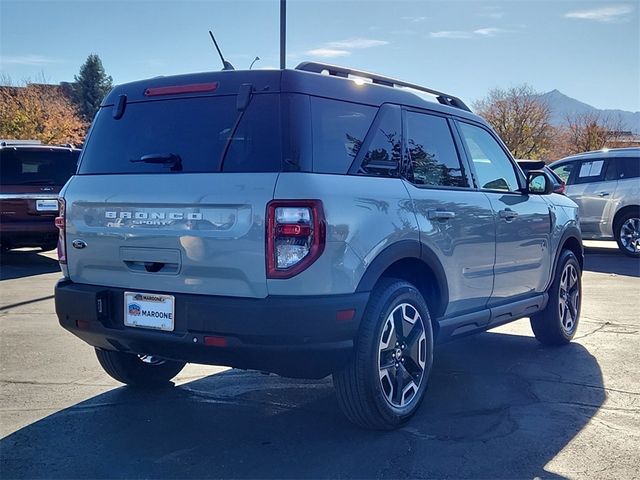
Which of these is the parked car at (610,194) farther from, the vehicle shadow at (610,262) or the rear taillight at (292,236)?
the rear taillight at (292,236)

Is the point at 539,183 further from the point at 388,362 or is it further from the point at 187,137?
the point at 187,137

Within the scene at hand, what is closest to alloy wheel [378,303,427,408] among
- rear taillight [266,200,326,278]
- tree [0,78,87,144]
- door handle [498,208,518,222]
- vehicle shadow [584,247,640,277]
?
rear taillight [266,200,326,278]

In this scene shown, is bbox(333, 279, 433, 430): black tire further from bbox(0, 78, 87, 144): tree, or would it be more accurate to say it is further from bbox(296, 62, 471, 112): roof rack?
bbox(0, 78, 87, 144): tree

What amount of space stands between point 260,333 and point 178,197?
32.9 inches

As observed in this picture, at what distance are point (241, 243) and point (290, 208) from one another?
297mm

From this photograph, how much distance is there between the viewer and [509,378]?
16.7ft

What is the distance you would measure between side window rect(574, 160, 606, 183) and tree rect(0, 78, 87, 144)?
23.4 meters

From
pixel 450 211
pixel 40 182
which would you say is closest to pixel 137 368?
pixel 450 211

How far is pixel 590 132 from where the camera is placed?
131 feet

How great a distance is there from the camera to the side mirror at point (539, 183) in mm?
5617

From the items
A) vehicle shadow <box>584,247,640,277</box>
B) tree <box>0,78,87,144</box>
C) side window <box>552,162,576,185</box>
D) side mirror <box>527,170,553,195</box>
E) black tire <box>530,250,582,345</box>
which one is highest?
tree <box>0,78,87,144</box>

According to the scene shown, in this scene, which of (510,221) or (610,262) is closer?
(510,221)

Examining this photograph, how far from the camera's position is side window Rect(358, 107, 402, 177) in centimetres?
393

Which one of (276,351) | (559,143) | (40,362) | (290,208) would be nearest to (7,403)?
(40,362)
